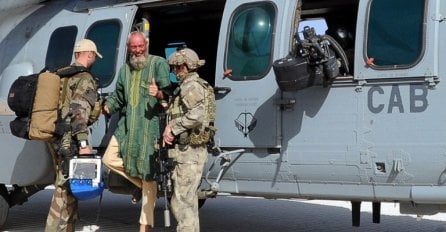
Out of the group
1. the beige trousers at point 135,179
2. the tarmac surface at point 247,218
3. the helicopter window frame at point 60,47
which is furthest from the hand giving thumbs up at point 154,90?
the tarmac surface at point 247,218

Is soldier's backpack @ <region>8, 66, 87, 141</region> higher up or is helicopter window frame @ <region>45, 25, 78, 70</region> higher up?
helicopter window frame @ <region>45, 25, 78, 70</region>

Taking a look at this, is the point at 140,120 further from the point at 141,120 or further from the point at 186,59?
the point at 186,59

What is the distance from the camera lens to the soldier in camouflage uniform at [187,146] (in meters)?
4.61

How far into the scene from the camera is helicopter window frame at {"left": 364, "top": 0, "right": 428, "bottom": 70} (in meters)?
4.40

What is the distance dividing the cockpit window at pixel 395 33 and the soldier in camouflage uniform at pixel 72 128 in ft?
7.70

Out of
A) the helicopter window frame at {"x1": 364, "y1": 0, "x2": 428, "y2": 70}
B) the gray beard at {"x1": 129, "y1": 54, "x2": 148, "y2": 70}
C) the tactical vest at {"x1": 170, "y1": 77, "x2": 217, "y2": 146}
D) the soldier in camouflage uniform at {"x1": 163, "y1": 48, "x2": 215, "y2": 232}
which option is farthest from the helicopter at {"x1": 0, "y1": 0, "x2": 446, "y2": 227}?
the gray beard at {"x1": 129, "y1": 54, "x2": 148, "y2": 70}

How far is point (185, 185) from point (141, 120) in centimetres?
72

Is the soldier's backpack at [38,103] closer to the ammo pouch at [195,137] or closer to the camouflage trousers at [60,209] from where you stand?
the camouflage trousers at [60,209]

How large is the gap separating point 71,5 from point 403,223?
16.3ft

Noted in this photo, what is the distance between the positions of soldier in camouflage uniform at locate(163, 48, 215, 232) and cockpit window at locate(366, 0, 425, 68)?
4.55ft

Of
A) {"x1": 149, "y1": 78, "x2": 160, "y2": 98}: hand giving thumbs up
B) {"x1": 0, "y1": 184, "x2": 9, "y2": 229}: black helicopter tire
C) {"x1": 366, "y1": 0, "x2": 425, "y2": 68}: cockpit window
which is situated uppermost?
{"x1": 366, "y1": 0, "x2": 425, "y2": 68}: cockpit window

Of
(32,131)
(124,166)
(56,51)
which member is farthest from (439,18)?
(56,51)

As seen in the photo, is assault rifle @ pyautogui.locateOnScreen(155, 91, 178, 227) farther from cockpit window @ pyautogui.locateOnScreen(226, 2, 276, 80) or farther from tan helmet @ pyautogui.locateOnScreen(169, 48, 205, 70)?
cockpit window @ pyautogui.locateOnScreen(226, 2, 276, 80)

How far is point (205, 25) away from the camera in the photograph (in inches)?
288
